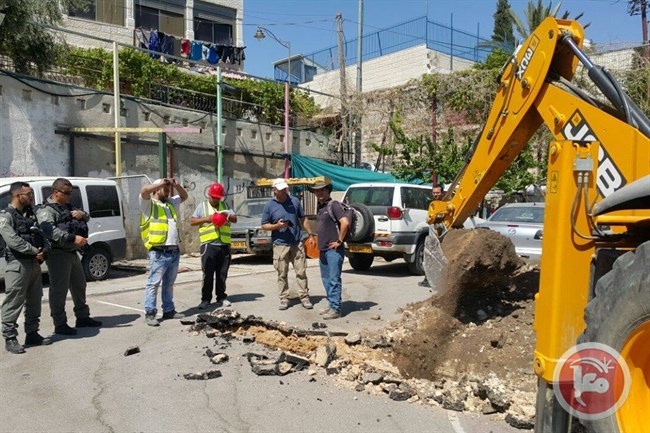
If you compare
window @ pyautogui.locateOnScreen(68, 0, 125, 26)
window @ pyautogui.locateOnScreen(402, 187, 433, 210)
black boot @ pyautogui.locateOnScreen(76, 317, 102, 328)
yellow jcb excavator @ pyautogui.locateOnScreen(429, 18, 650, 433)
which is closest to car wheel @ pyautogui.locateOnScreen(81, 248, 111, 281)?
black boot @ pyautogui.locateOnScreen(76, 317, 102, 328)

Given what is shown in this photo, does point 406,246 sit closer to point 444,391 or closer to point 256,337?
point 256,337

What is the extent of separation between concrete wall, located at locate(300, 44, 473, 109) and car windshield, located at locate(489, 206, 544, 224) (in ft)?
49.9

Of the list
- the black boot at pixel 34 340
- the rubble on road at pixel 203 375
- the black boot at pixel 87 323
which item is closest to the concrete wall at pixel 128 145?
the black boot at pixel 87 323

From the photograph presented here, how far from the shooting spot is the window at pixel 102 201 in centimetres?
1183

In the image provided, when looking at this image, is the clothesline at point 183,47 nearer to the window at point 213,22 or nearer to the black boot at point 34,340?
the window at point 213,22

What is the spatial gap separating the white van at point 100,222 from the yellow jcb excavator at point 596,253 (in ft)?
32.7

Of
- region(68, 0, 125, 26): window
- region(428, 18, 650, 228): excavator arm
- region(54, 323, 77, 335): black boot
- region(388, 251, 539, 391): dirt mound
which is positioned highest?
region(68, 0, 125, 26): window

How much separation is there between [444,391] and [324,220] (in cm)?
360

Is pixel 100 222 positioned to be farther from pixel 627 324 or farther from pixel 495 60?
pixel 495 60

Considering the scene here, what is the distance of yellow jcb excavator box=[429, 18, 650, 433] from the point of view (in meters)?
2.74

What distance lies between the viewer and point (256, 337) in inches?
263

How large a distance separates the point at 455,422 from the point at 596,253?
2025 millimetres

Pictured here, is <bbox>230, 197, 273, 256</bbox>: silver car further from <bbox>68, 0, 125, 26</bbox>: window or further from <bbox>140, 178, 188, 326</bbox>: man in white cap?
<bbox>68, 0, 125, 26</bbox>: window

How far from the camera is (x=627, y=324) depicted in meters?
2.70
